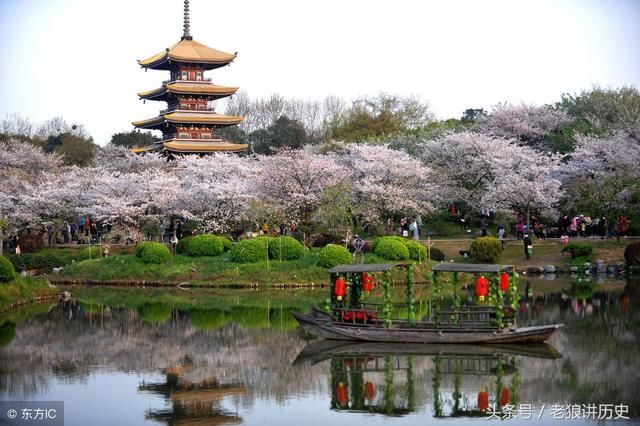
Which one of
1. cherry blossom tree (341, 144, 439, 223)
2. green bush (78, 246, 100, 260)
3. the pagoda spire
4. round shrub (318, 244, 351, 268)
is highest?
the pagoda spire

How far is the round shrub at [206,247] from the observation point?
4775cm

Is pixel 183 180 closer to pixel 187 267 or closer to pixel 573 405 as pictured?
pixel 187 267

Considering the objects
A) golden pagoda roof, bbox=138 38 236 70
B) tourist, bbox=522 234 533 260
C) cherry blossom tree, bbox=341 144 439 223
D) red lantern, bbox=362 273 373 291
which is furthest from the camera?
golden pagoda roof, bbox=138 38 236 70

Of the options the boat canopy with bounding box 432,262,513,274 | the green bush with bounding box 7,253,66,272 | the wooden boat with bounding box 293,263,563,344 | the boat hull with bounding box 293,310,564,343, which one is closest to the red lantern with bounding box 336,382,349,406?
the boat hull with bounding box 293,310,564,343

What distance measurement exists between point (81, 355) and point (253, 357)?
5.22m

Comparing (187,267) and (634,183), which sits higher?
(634,183)

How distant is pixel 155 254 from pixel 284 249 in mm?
6534

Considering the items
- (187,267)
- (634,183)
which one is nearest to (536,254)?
(634,183)

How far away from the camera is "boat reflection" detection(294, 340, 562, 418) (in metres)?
21.1

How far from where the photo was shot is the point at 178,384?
23422 mm

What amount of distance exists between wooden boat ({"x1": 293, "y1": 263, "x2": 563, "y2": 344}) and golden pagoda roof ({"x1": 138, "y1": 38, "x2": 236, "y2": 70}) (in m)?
45.3

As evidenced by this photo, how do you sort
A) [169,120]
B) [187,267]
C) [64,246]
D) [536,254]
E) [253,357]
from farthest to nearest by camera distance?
[169,120], [64,246], [536,254], [187,267], [253,357]

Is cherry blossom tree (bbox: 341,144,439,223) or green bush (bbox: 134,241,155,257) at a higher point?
cherry blossom tree (bbox: 341,144,439,223)

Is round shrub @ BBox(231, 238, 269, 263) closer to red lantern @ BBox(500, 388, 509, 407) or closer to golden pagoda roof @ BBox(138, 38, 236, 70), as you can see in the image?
red lantern @ BBox(500, 388, 509, 407)
